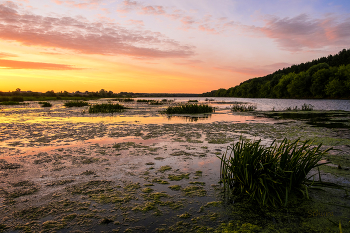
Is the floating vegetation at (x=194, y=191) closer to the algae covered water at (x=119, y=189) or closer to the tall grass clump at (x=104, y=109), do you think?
the algae covered water at (x=119, y=189)

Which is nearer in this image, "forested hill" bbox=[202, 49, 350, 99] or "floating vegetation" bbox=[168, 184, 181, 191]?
"floating vegetation" bbox=[168, 184, 181, 191]

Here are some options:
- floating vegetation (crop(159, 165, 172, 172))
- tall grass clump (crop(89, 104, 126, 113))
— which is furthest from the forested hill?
floating vegetation (crop(159, 165, 172, 172))

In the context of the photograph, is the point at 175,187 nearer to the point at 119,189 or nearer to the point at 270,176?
the point at 119,189

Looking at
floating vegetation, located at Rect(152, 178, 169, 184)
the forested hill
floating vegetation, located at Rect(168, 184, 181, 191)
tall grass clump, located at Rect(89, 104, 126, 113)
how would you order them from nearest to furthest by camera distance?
1. floating vegetation, located at Rect(168, 184, 181, 191)
2. floating vegetation, located at Rect(152, 178, 169, 184)
3. tall grass clump, located at Rect(89, 104, 126, 113)
4. the forested hill

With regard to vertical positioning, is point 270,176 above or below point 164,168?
above

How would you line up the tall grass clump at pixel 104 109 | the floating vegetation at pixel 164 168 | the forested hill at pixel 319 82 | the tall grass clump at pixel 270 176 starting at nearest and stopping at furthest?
the tall grass clump at pixel 270 176 → the floating vegetation at pixel 164 168 → the tall grass clump at pixel 104 109 → the forested hill at pixel 319 82

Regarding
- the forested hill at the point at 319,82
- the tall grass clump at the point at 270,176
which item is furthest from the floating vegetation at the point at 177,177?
the forested hill at the point at 319,82

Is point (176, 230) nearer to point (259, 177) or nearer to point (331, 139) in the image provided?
point (259, 177)

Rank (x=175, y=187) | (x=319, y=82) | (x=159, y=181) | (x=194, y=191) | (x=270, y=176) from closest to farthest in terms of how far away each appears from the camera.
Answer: (x=270, y=176) → (x=194, y=191) → (x=175, y=187) → (x=159, y=181) → (x=319, y=82)

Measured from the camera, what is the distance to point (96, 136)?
33.4ft

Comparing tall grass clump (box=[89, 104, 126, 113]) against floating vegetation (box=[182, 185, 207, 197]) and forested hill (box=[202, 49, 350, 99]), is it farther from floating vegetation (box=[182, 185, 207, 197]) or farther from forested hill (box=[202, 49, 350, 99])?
forested hill (box=[202, 49, 350, 99])

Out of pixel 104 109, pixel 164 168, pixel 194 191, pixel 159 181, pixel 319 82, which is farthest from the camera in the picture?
pixel 319 82

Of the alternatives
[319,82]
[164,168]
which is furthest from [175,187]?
[319,82]

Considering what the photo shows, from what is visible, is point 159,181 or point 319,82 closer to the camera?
point 159,181
